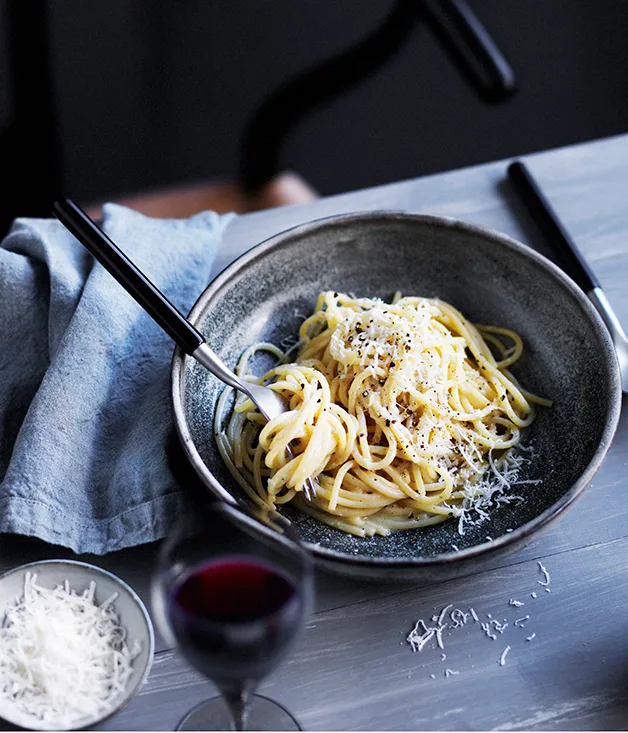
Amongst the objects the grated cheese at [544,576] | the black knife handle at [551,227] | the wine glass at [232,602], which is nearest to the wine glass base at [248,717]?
the wine glass at [232,602]

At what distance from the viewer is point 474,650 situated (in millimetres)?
1392

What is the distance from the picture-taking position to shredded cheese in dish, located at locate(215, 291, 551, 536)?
1.53 metres

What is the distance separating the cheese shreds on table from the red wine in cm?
22

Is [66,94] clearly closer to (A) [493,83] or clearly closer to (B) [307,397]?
(A) [493,83]

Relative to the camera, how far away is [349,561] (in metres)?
1.30

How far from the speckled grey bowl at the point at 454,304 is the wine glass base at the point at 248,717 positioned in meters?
0.20

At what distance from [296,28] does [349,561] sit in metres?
3.05

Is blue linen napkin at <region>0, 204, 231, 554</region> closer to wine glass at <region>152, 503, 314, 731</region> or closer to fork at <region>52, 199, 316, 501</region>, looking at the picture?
fork at <region>52, 199, 316, 501</region>

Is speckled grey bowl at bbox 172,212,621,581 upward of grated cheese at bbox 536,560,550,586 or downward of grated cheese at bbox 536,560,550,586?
upward

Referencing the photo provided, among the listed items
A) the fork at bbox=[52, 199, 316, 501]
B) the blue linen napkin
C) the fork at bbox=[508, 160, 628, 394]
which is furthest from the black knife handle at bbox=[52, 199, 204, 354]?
the fork at bbox=[508, 160, 628, 394]

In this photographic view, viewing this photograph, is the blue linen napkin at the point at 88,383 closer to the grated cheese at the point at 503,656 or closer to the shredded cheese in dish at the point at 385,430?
the shredded cheese in dish at the point at 385,430

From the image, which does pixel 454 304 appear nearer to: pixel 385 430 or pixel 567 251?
pixel 567 251

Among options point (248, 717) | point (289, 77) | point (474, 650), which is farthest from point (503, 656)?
point (289, 77)

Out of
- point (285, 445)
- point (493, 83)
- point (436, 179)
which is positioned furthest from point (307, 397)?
point (493, 83)
